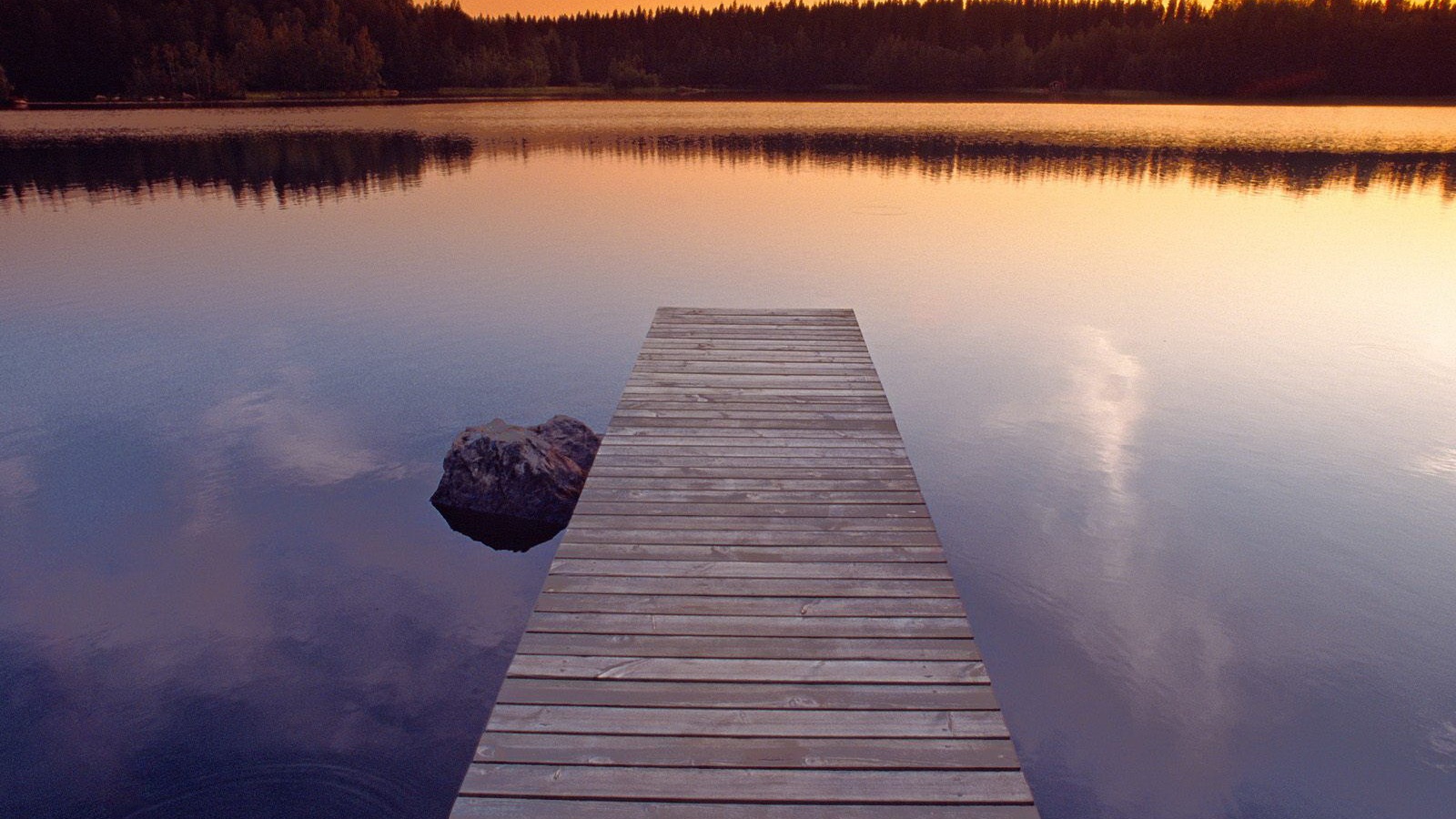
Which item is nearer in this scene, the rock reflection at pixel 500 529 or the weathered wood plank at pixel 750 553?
the weathered wood plank at pixel 750 553

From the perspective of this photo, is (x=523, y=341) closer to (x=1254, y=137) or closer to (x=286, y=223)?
(x=286, y=223)

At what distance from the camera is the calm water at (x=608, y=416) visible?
5.25m

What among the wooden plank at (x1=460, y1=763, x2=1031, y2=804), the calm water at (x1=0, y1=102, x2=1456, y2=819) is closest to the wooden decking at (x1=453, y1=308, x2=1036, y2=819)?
the wooden plank at (x1=460, y1=763, x2=1031, y2=804)

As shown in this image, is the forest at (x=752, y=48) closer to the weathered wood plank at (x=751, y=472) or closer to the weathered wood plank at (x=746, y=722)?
the weathered wood plank at (x=751, y=472)

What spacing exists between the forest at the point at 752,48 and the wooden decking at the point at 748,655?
11279cm

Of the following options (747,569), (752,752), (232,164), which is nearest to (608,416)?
(747,569)

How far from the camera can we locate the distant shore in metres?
86.6

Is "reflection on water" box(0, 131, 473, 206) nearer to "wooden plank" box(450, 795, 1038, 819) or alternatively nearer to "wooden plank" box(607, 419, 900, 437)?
"wooden plank" box(607, 419, 900, 437)

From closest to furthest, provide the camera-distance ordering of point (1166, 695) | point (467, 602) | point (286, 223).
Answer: point (1166, 695)
point (467, 602)
point (286, 223)

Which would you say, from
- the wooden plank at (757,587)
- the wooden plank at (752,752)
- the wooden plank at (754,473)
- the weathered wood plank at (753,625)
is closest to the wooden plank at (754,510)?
the wooden plank at (754,473)

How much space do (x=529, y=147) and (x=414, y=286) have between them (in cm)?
2737

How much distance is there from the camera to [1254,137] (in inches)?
1858

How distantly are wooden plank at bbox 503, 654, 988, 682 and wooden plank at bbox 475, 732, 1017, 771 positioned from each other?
391 mm

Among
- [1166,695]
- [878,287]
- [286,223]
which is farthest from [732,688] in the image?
[286,223]
